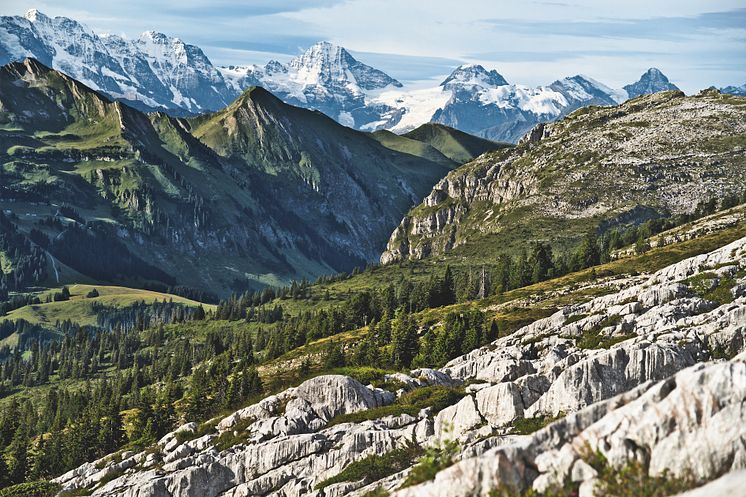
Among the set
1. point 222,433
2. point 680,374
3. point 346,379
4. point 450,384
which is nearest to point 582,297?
point 450,384

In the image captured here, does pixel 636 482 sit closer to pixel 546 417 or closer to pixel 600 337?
pixel 546 417

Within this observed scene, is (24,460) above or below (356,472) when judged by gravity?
below

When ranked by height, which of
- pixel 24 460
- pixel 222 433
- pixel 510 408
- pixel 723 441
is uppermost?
pixel 723 441

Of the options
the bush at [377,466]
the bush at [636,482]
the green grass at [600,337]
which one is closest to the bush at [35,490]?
the bush at [377,466]

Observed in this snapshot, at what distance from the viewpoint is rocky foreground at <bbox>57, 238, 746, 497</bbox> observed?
4050 cm

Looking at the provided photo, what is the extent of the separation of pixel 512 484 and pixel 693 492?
8.88 metres

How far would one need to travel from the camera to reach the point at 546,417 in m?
82.3

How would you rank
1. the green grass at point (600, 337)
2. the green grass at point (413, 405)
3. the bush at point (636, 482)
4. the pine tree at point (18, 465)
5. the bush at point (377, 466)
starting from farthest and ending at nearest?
1. the pine tree at point (18, 465)
2. the green grass at point (600, 337)
3. the green grass at point (413, 405)
4. the bush at point (377, 466)
5. the bush at point (636, 482)

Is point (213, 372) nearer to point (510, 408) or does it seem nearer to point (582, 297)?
point (582, 297)

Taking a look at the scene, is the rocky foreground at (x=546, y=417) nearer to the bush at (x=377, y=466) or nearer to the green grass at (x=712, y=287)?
the green grass at (x=712, y=287)

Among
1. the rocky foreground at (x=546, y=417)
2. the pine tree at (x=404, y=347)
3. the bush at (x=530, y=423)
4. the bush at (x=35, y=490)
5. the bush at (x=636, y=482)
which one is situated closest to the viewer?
the bush at (x=636, y=482)

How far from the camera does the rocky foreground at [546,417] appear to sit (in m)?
40.5

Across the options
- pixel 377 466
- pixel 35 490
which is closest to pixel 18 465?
pixel 35 490

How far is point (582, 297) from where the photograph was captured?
17038 cm
